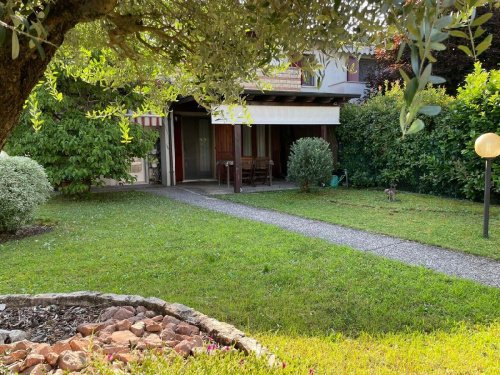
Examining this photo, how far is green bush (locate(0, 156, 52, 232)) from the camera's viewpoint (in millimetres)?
7785

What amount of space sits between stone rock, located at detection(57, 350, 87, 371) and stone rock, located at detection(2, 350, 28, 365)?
28cm

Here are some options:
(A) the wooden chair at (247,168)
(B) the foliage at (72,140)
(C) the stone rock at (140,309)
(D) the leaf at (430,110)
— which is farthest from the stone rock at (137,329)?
(A) the wooden chair at (247,168)

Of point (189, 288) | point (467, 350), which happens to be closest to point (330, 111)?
point (189, 288)

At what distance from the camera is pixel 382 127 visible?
571 inches

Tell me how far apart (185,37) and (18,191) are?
6.04 meters

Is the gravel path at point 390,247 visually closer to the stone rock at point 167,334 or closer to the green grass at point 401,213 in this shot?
the green grass at point 401,213

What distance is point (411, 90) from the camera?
1191 millimetres

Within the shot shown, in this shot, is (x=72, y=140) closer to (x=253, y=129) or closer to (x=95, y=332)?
(x=253, y=129)

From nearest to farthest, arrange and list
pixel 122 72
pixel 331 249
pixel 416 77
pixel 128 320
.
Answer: pixel 416 77
pixel 128 320
pixel 122 72
pixel 331 249

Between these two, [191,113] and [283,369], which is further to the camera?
[191,113]

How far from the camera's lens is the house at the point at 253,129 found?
1498 centimetres

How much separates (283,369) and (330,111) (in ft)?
46.2

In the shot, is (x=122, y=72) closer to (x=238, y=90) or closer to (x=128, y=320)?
(x=238, y=90)

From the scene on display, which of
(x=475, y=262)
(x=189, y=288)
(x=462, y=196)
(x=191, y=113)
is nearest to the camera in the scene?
(x=189, y=288)
